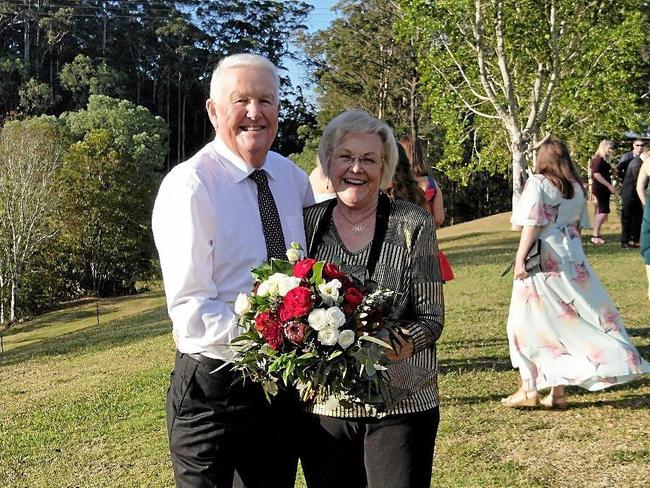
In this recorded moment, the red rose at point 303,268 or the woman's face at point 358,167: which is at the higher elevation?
the woman's face at point 358,167

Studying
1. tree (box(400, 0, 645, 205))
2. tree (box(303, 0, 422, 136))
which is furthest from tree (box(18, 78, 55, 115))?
tree (box(400, 0, 645, 205))

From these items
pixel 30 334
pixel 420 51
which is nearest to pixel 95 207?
pixel 30 334

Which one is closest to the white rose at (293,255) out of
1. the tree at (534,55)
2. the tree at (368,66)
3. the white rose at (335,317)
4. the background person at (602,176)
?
the white rose at (335,317)

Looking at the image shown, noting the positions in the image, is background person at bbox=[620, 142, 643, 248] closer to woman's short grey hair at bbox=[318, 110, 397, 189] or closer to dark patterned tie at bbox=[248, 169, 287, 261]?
woman's short grey hair at bbox=[318, 110, 397, 189]

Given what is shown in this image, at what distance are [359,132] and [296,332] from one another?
3.05ft

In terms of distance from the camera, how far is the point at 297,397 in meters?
3.11

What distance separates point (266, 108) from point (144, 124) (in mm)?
52005

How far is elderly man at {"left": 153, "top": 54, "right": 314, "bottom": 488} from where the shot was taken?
2791 millimetres

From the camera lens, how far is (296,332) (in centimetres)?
250

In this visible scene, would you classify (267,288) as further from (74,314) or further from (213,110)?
(74,314)

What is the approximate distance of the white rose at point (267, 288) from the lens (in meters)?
2.57

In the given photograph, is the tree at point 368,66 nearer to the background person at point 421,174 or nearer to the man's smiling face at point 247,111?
the background person at point 421,174

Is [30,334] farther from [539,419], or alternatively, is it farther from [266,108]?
[266,108]

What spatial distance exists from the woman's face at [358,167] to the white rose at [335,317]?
→ 0.69m
